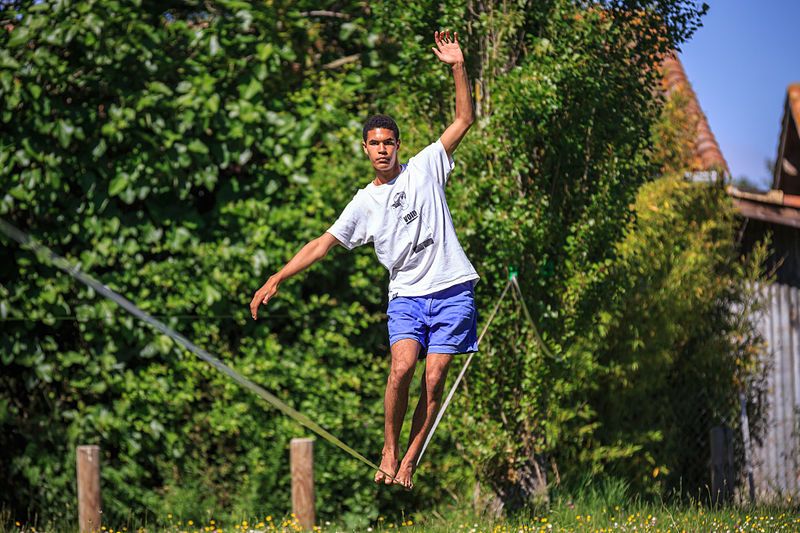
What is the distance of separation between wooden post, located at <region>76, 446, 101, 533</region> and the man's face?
11.5 ft

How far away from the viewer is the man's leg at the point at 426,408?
15.7 feet

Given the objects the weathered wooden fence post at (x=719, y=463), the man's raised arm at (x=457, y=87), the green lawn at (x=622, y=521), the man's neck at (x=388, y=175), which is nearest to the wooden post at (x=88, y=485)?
the green lawn at (x=622, y=521)

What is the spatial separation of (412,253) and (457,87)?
2.62ft

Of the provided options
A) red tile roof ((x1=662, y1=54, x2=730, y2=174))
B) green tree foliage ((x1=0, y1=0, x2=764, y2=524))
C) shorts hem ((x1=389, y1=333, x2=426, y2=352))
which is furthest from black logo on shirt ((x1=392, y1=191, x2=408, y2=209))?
red tile roof ((x1=662, y1=54, x2=730, y2=174))

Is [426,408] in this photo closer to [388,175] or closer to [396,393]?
[396,393]

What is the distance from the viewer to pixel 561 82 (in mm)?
6879

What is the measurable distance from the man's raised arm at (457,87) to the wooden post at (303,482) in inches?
115

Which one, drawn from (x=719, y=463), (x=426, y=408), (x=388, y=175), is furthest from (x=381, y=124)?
(x=719, y=463)

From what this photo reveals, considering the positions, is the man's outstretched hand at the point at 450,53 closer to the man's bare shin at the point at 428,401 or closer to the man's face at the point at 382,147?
the man's face at the point at 382,147

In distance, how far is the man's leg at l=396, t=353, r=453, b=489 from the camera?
4797 mm

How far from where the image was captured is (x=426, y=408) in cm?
495

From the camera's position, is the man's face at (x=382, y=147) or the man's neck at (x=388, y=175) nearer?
the man's face at (x=382, y=147)

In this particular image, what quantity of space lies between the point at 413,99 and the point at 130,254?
2.67 metres

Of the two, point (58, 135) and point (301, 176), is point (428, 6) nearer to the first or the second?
point (301, 176)
